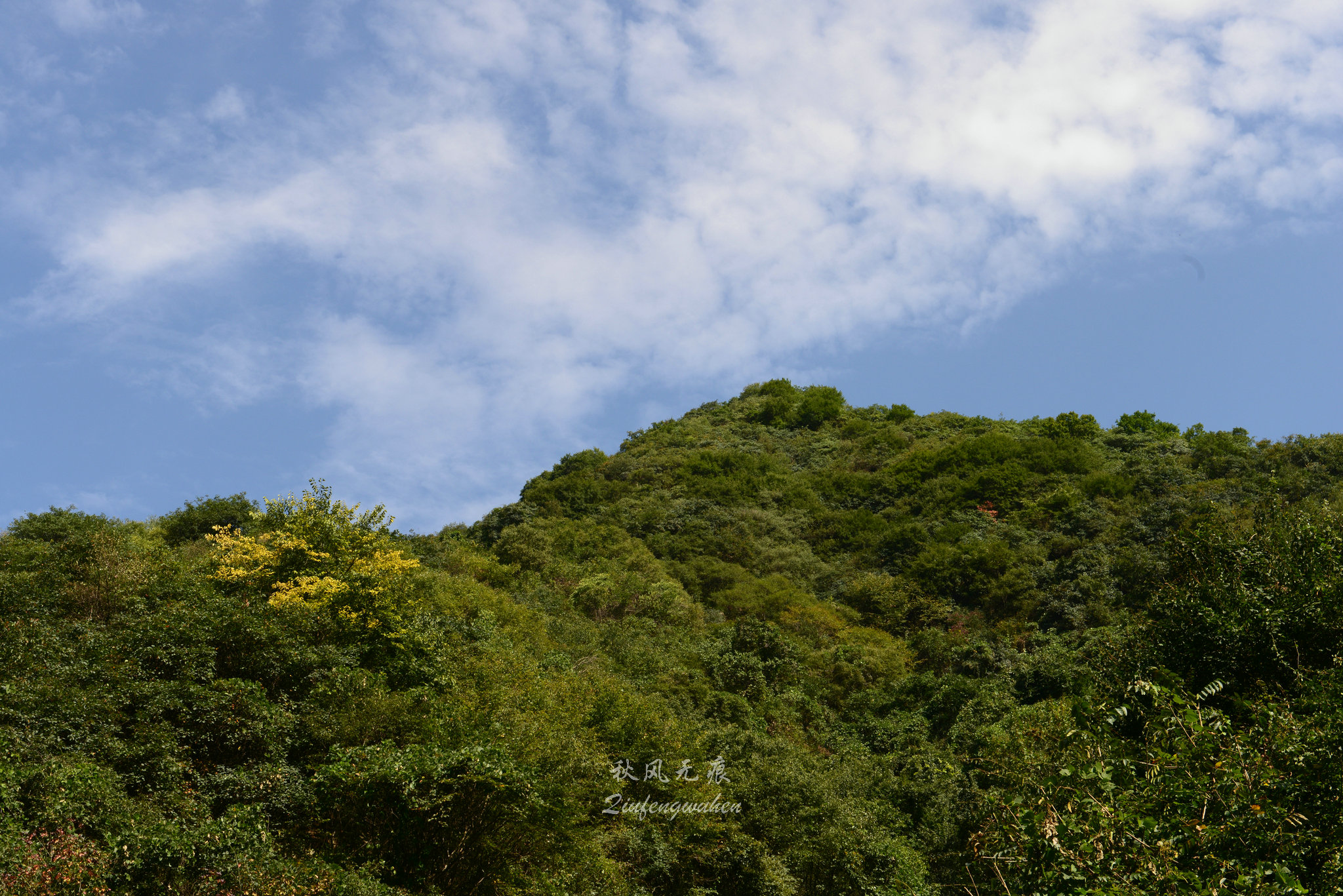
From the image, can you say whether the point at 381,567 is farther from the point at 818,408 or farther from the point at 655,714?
the point at 818,408

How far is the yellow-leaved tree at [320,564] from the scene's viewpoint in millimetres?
19609

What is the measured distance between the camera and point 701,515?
51.1 m

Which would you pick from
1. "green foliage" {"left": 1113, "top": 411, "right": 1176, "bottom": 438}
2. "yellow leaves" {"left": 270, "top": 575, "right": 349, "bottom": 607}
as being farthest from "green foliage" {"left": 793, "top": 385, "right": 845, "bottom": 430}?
"yellow leaves" {"left": 270, "top": 575, "right": 349, "bottom": 607}

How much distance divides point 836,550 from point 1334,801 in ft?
144

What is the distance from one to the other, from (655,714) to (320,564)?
860 centimetres

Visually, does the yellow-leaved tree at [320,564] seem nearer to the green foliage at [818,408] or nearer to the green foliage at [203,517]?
the green foliage at [203,517]

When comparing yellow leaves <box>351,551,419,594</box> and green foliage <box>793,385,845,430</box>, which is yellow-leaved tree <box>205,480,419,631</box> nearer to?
yellow leaves <box>351,551,419,594</box>

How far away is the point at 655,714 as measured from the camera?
20125mm

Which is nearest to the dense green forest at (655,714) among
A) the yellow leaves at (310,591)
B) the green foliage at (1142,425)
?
the yellow leaves at (310,591)

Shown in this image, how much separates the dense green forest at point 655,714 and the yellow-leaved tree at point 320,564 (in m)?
0.08

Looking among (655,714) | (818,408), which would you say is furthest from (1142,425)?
(655,714)

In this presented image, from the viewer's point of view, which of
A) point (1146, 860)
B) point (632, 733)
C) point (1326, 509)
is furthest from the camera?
point (632, 733)

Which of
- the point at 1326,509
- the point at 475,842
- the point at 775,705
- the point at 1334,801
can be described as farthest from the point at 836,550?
the point at 1334,801

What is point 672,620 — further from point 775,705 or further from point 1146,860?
point 1146,860
